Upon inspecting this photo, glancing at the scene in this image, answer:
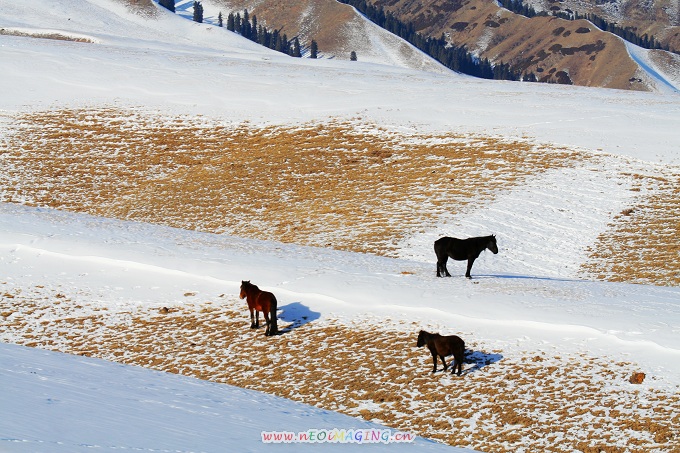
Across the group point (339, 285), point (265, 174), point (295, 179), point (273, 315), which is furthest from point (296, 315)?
point (265, 174)

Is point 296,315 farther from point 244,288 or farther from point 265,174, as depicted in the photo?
point 265,174

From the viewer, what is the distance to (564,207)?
106 feet

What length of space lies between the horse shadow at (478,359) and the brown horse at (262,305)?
428 cm

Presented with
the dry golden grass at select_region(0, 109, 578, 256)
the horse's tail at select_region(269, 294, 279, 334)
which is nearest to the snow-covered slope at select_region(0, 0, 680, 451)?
the horse's tail at select_region(269, 294, 279, 334)

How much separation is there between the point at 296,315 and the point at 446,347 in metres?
4.88

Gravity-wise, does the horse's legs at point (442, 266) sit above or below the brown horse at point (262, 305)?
above

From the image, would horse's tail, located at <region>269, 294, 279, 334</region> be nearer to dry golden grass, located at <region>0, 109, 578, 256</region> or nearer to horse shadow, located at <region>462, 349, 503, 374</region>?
horse shadow, located at <region>462, 349, 503, 374</region>

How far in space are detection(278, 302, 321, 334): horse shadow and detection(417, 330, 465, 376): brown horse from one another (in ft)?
12.7

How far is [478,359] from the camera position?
1598cm

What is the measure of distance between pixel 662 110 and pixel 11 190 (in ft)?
115

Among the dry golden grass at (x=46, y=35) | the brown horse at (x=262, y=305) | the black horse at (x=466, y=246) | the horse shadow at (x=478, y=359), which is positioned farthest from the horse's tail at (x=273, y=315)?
the dry golden grass at (x=46, y=35)

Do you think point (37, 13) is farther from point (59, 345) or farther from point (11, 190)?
point (59, 345)

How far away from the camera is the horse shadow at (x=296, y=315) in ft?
60.7

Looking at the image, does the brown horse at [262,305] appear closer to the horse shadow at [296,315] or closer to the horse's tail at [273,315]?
the horse's tail at [273,315]
